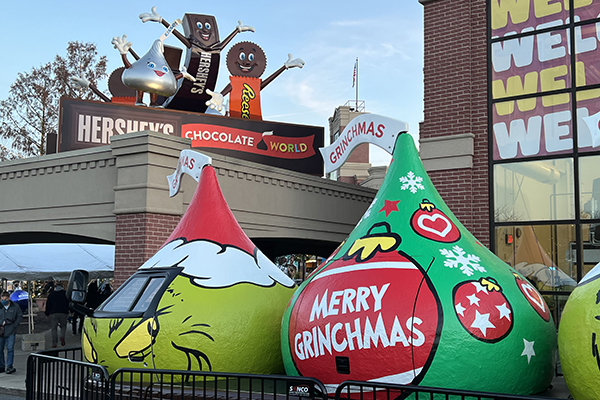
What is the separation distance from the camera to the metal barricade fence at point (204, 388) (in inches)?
198

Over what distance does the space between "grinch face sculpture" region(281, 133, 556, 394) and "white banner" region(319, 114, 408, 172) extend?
687 millimetres

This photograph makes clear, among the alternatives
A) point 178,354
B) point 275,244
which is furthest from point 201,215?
point 275,244

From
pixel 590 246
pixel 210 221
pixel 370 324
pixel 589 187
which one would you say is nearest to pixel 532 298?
pixel 370 324

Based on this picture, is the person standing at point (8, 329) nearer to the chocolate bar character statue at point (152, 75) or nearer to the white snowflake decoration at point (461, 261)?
the chocolate bar character statue at point (152, 75)

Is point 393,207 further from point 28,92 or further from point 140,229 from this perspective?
point 28,92

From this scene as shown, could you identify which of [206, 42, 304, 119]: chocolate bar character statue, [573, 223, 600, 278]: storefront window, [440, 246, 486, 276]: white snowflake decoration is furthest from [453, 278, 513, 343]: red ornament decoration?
[206, 42, 304, 119]: chocolate bar character statue

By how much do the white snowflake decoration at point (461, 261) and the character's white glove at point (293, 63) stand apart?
17.6 m

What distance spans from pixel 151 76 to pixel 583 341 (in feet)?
51.3

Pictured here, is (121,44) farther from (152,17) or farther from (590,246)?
(590,246)

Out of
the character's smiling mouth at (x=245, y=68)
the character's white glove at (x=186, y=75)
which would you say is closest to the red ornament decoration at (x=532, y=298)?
the character's white glove at (x=186, y=75)

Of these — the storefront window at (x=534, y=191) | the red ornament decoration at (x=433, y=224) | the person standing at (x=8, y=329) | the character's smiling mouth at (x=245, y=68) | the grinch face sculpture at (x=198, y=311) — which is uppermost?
the character's smiling mouth at (x=245, y=68)

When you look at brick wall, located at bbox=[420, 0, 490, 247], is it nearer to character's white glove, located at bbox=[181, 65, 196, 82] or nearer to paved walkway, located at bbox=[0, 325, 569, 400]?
paved walkway, located at bbox=[0, 325, 569, 400]

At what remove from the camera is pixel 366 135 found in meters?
6.62

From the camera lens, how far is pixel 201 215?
24.1 ft
